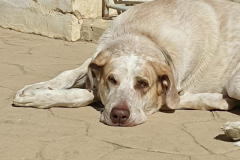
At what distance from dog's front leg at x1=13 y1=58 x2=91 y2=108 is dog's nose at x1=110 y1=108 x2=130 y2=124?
2.30 feet

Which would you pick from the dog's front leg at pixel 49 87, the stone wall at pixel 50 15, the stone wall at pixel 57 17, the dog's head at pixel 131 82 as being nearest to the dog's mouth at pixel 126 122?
the dog's head at pixel 131 82

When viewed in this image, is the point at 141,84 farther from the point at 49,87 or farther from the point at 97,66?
the point at 49,87

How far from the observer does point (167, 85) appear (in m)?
4.59

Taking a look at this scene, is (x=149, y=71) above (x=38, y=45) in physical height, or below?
above

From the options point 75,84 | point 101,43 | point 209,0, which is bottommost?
point 75,84

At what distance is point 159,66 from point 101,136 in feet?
2.90

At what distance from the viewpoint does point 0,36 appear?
795 cm

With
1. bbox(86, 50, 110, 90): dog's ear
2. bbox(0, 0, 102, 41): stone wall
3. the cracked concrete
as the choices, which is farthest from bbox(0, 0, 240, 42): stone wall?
bbox(86, 50, 110, 90): dog's ear

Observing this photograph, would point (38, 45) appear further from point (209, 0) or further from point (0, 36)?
point (209, 0)

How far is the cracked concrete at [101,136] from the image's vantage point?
3.70 m

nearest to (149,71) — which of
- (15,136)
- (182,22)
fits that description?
(182,22)

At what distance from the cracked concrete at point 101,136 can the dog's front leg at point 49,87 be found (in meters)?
0.08

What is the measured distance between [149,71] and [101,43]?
2.64 feet

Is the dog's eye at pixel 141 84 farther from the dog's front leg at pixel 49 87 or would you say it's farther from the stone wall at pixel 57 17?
the stone wall at pixel 57 17
